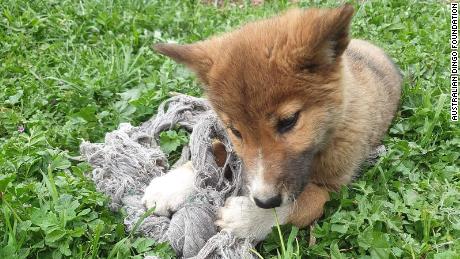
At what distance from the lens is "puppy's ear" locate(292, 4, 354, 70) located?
2.96 m

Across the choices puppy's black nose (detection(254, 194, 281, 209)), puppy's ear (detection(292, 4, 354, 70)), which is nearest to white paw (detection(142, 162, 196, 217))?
puppy's black nose (detection(254, 194, 281, 209))

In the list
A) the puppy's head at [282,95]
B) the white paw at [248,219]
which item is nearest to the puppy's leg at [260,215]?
the white paw at [248,219]

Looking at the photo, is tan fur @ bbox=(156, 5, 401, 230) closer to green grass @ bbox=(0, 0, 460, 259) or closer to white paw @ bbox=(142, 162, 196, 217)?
green grass @ bbox=(0, 0, 460, 259)

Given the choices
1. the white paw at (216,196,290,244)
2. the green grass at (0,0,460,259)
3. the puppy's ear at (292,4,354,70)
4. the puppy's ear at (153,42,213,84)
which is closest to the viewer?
the puppy's ear at (292,4,354,70)

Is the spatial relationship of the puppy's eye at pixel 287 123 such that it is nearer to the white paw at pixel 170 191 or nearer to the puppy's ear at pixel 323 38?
the puppy's ear at pixel 323 38

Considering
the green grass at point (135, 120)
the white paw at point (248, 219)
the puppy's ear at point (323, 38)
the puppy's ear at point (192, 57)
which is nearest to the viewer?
the puppy's ear at point (323, 38)

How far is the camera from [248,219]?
3.24m

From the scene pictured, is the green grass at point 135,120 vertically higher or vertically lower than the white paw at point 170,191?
higher

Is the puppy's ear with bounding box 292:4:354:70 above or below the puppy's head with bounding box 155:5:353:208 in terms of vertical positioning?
above

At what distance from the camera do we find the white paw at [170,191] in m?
3.45

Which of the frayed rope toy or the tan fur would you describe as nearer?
the tan fur

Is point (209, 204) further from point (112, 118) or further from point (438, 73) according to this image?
point (438, 73)

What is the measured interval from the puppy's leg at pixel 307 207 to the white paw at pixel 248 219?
53 mm

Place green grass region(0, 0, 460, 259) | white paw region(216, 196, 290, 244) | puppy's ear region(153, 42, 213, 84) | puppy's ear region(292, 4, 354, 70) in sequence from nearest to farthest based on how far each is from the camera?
puppy's ear region(292, 4, 354, 70)
green grass region(0, 0, 460, 259)
white paw region(216, 196, 290, 244)
puppy's ear region(153, 42, 213, 84)
